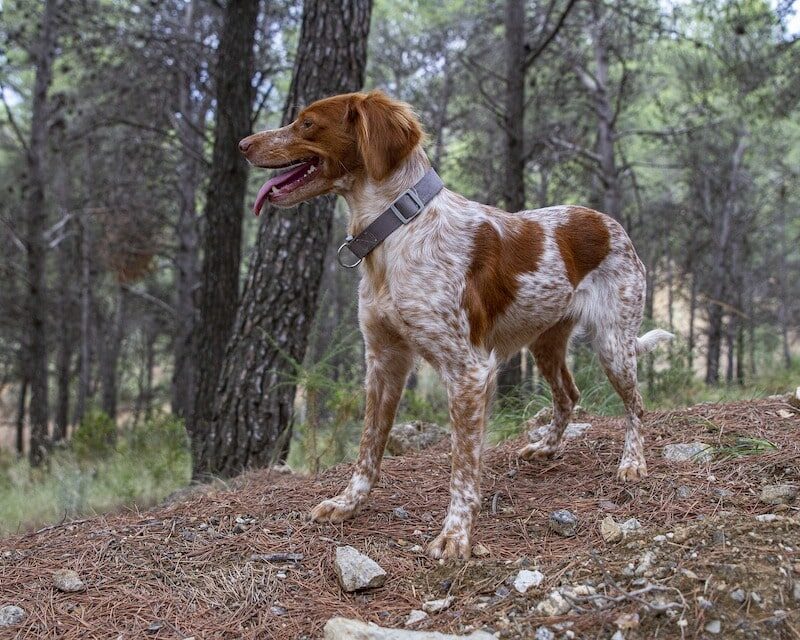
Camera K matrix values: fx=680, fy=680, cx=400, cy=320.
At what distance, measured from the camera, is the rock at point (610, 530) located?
277cm

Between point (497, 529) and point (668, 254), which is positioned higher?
point (668, 254)

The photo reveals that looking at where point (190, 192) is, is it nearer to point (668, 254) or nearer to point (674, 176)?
point (668, 254)

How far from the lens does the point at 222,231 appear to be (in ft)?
24.2

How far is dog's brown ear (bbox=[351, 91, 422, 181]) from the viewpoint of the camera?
119 inches

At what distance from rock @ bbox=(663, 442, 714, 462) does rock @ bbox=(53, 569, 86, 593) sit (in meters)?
2.91

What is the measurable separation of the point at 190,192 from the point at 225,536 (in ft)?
32.0

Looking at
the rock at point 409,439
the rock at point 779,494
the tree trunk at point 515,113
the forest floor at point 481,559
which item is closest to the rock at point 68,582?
the forest floor at point 481,559

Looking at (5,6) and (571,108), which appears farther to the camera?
(571,108)

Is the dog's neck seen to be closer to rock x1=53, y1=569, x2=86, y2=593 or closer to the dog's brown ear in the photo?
the dog's brown ear

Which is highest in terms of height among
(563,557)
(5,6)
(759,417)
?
(5,6)

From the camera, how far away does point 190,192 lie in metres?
11.9

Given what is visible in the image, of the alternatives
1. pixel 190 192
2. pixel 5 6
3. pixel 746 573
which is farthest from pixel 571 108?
pixel 746 573

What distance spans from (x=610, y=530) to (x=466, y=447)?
2.24ft

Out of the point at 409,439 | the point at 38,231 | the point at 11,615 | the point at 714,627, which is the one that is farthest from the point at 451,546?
Answer: the point at 38,231
